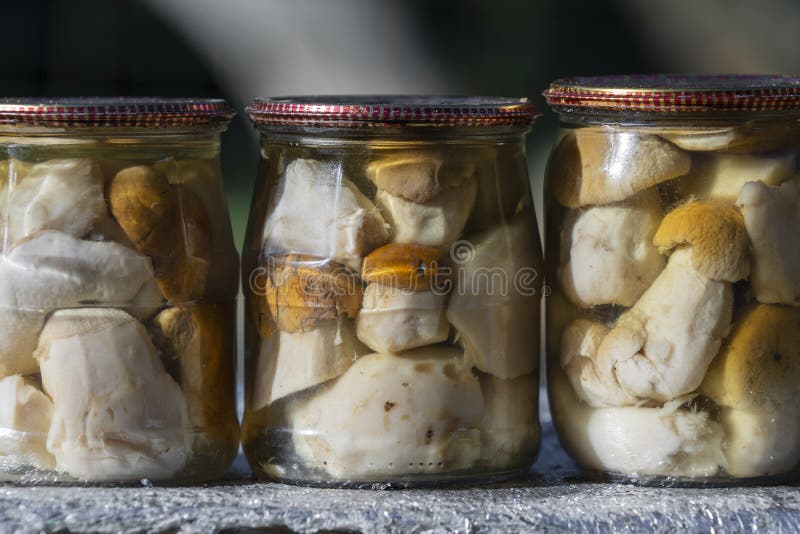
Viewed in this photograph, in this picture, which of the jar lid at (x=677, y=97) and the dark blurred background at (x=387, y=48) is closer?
the jar lid at (x=677, y=97)

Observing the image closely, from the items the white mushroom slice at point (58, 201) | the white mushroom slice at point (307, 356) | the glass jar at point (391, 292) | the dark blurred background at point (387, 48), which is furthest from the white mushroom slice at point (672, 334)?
the dark blurred background at point (387, 48)

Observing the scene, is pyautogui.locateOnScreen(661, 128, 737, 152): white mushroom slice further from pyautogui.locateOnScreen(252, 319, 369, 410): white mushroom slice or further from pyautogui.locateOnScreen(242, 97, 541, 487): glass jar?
pyautogui.locateOnScreen(252, 319, 369, 410): white mushroom slice

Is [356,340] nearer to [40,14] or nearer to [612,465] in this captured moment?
[612,465]

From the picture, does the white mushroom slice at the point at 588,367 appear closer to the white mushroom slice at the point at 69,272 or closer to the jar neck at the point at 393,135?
the jar neck at the point at 393,135

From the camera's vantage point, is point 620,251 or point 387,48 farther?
point 387,48

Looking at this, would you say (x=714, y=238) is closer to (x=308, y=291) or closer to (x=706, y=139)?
(x=706, y=139)

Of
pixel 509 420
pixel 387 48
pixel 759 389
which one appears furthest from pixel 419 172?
pixel 387 48

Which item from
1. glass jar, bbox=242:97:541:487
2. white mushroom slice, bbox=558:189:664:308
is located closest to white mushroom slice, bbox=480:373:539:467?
glass jar, bbox=242:97:541:487
